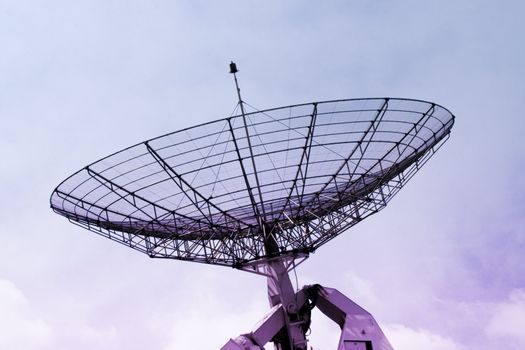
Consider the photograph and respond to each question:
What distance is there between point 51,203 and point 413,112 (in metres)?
17.5

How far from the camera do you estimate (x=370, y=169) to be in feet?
106

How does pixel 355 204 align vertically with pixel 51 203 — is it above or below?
above

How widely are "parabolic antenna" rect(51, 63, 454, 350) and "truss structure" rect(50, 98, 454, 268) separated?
0.19 feet

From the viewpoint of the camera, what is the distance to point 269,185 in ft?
104

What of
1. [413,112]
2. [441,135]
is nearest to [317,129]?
[413,112]

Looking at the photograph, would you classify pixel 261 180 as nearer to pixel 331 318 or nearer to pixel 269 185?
pixel 269 185

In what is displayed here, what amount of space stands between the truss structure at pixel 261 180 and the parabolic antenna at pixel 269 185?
0.06 m

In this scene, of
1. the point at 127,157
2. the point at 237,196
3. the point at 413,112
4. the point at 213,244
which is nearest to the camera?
the point at 127,157

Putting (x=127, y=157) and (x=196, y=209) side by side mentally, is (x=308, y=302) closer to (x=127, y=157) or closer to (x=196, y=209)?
(x=196, y=209)

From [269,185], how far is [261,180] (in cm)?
78

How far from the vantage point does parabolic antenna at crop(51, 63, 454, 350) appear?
28172 mm

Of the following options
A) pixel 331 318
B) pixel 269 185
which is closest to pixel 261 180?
pixel 269 185

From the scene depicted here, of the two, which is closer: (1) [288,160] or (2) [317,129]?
(2) [317,129]

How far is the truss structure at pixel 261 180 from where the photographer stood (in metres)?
28.1
